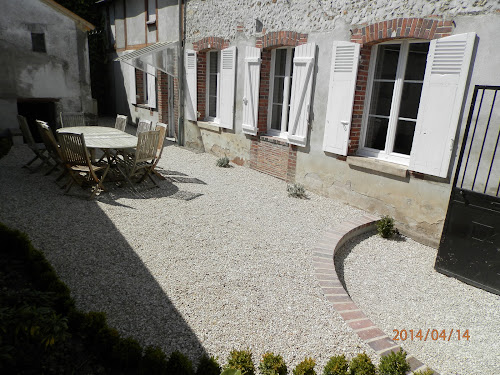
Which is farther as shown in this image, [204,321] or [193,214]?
[193,214]

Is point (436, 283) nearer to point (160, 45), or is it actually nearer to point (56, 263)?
point (56, 263)

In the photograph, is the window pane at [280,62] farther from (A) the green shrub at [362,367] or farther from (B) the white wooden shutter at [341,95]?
(A) the green shrub at [362,367]

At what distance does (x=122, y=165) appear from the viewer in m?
6.23

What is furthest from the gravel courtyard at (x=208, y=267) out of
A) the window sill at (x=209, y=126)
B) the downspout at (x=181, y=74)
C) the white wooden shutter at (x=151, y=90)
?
the white wooden shutter at (x=151, y=90)

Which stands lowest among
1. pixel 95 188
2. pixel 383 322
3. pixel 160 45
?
pixel 383 322

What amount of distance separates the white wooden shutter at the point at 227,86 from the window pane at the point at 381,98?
330 centimetres

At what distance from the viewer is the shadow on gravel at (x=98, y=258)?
9.30 ft

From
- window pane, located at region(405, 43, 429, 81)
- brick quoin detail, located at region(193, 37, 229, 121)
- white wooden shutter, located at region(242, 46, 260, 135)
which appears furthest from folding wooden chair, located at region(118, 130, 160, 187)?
window pane, located at region(405, 43, 429, 81)

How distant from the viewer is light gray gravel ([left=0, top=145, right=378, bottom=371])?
2838 mm

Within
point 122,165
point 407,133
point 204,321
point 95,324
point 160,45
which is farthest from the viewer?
point 160,45

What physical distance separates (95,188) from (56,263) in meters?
2.23

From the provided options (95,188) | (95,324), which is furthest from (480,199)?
(95,188)

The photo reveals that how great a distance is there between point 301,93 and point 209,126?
3217mm
